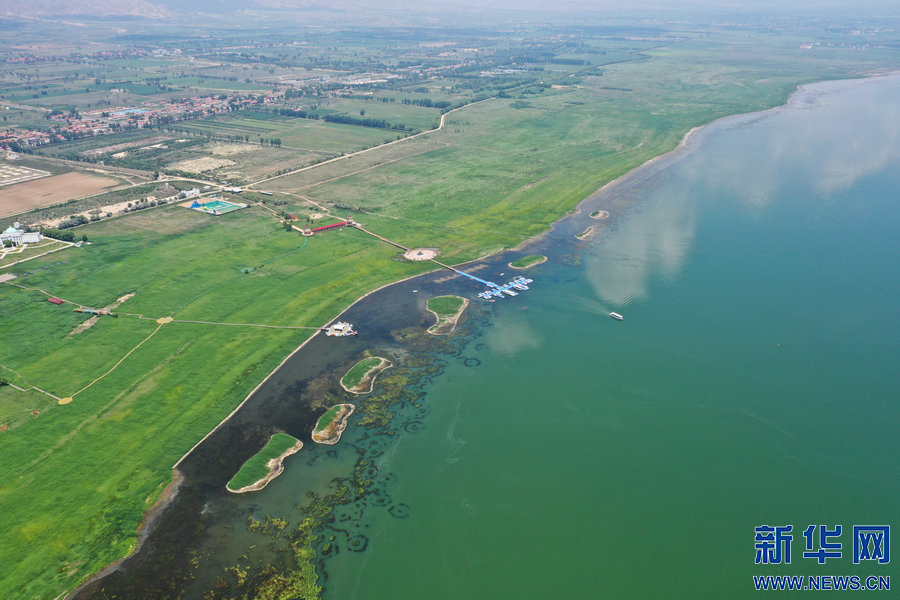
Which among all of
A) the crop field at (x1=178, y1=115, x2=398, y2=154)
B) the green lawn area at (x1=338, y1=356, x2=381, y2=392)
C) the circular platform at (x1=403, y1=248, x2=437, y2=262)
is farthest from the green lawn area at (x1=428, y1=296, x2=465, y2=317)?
the crop field at (x1=178, y1=115, x2=398, y2=154)

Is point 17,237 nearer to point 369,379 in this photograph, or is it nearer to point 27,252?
point 27,252

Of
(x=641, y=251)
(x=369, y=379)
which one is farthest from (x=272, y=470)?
(x=641, y=251)

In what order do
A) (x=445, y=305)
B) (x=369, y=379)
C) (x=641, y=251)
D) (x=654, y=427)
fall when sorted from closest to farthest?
(x=654, y=427) < (x=369, y=379) < (x=445, y=305) < (x=641, y=251)

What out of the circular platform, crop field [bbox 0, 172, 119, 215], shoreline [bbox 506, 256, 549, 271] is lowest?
shoreline [bbox 506, 256, 549, 271]

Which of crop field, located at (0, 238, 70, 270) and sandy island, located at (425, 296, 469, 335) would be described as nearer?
sandy island, located at (425, 296, 469, 335)

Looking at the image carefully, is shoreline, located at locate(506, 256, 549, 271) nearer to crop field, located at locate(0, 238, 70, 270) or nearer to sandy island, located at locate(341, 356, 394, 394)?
sandy island, located at locate(341, 356, 394, 394)

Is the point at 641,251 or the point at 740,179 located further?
the point at 740,179

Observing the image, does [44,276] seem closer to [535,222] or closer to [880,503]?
[535,222]

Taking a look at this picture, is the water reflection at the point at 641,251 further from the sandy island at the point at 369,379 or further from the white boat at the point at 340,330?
the white boat at the point at 340,330
